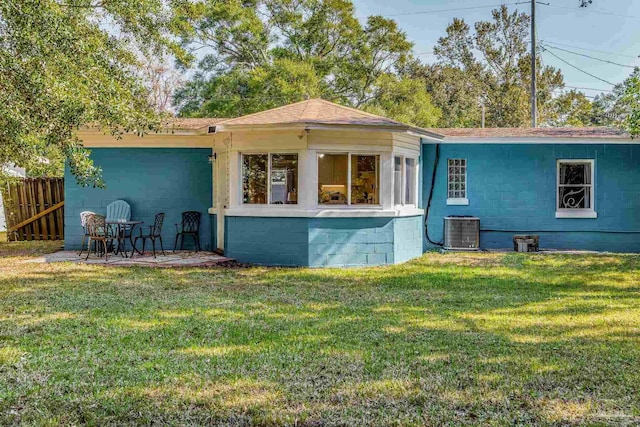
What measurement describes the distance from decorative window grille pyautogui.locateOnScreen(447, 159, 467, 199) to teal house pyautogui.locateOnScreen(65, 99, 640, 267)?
0.02 m

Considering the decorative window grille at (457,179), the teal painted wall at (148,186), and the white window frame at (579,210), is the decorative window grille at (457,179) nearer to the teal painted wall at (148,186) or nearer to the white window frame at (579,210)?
the white window frame at (579,210)

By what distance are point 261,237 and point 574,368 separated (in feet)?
20.8

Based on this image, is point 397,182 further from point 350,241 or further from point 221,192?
point 221,192

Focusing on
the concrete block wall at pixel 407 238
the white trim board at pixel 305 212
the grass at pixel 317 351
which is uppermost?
the white trim board at pixel 305 212

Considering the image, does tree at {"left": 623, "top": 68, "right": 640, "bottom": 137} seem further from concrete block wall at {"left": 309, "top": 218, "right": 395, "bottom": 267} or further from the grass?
concrete block wall at {"left": 309, "top": 218, "right": 395, "bottom": 267}

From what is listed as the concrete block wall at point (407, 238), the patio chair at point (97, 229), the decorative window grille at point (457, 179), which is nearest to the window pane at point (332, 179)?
the concrete block wall at point (407, 238)

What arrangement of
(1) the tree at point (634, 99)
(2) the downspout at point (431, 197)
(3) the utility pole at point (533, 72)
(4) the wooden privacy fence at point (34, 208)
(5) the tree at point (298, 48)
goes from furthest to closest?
(5) the tree at point (298, 48) → (3) the utility pole at point (533, 72) → (4) the wooden privacy fence at point (34, 208) → (2) the downspout at point (431, 197) → (1) the tree at point (634, 99)

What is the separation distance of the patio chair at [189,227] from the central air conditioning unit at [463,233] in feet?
18.6

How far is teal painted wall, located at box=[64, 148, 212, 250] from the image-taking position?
11.1 meters

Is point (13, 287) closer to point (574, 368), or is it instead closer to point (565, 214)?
point (574, 368)

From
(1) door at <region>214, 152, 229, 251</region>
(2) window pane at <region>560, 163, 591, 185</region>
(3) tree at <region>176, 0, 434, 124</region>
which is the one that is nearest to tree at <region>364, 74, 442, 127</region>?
(3) tree at <region>176, 0, 434, 124</region>

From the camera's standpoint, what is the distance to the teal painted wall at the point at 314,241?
9.15 m

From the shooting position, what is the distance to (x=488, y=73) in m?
31.3

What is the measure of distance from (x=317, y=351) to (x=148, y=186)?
806cm
